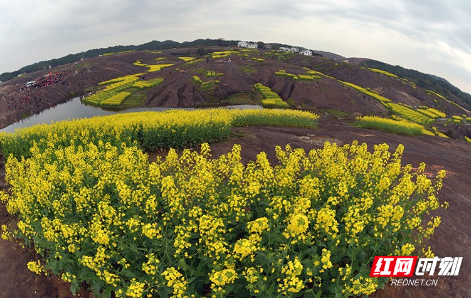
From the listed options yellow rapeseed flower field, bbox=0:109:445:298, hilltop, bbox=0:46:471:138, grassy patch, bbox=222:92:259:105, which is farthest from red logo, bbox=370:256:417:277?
grassy patch, bbox=222:92:259:105

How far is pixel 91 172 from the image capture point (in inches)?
404

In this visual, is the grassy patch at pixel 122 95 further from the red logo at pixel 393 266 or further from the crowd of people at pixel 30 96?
the red logo at pixel 393 266

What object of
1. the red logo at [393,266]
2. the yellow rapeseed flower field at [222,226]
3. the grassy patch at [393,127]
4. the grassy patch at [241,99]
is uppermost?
the grassy patch at [241,99]

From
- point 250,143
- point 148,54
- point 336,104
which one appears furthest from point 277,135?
point 148,54

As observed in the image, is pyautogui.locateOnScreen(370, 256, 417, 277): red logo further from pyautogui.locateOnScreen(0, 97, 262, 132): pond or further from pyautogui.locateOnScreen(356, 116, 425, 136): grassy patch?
pyautogui.locateOnScreen(0, 97, 262, 132): pond

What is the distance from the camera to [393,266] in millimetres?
6348

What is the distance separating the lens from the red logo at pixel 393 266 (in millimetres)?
6078

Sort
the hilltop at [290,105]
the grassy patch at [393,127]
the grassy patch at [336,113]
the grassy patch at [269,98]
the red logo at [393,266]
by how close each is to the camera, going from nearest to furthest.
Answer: the red logo at [393,266], the hilltop at [290,105], the grassy patch at [393,127], the grassy patch at [336,113], the grassy patch at [269,98]

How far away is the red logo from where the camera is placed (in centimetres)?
608

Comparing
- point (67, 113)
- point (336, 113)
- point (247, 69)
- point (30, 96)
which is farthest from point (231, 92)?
point (30, 96)

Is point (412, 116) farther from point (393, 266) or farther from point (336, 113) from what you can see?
point (393, 266)

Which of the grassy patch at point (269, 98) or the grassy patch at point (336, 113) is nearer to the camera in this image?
the grassy patch at point (336, 113)

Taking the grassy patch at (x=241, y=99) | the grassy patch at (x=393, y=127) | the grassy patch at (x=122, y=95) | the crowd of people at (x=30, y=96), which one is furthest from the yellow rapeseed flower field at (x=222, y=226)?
the crowd of people at (x=30, y=96)

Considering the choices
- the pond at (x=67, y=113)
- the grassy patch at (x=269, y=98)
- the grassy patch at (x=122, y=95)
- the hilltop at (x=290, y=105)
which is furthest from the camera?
the grassy patch at (x=269, y=98)
